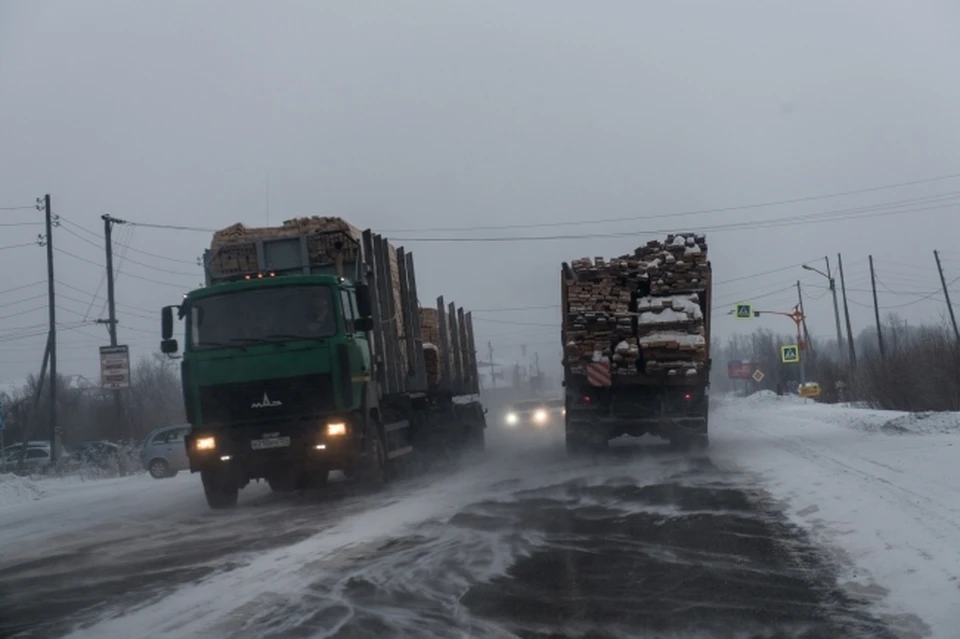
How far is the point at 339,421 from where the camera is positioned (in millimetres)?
14625

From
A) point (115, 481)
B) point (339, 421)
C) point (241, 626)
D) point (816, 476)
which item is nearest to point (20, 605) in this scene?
point (241, 626)

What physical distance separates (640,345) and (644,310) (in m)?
0.72

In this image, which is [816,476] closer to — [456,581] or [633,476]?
[633,476]

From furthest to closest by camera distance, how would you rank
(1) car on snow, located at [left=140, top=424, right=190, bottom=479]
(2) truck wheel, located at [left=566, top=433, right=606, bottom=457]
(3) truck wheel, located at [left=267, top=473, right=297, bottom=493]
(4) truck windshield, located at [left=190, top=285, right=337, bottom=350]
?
(1) car on snow, located at [left=140, top=424, right=190, bottom=479] < (2) truck wheel, located at [left=566, top=433, right=606, bottom=457] < (3) truck wheel, located at [left=267, top=473, right=297, bottom=493] < (4) truck windshield, located at [left=190, top=285, right=337, bottom=350]

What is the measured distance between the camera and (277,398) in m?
14.6

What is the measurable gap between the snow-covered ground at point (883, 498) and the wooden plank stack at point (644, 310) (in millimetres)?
2263

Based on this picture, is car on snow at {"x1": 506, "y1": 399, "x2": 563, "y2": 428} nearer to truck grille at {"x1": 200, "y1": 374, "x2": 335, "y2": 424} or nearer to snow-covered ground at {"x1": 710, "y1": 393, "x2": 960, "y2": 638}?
snow-covered ground at {"x1": 710, "y1": 393, "x2": 960, "y2": 638}

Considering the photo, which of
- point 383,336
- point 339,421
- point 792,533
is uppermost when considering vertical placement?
point 383,336

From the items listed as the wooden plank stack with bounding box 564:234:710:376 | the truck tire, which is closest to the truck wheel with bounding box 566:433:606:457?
the wooden plank stack with bounding box 564:234:710:376

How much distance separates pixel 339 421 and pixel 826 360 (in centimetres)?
4817

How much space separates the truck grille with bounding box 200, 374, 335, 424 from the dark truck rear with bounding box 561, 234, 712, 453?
271 inches

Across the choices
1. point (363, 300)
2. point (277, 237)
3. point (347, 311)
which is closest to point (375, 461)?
point (347, 311)

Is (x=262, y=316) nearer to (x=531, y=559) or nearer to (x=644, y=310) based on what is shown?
(x=531, y=559)

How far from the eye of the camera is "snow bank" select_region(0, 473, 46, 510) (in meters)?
20.3
